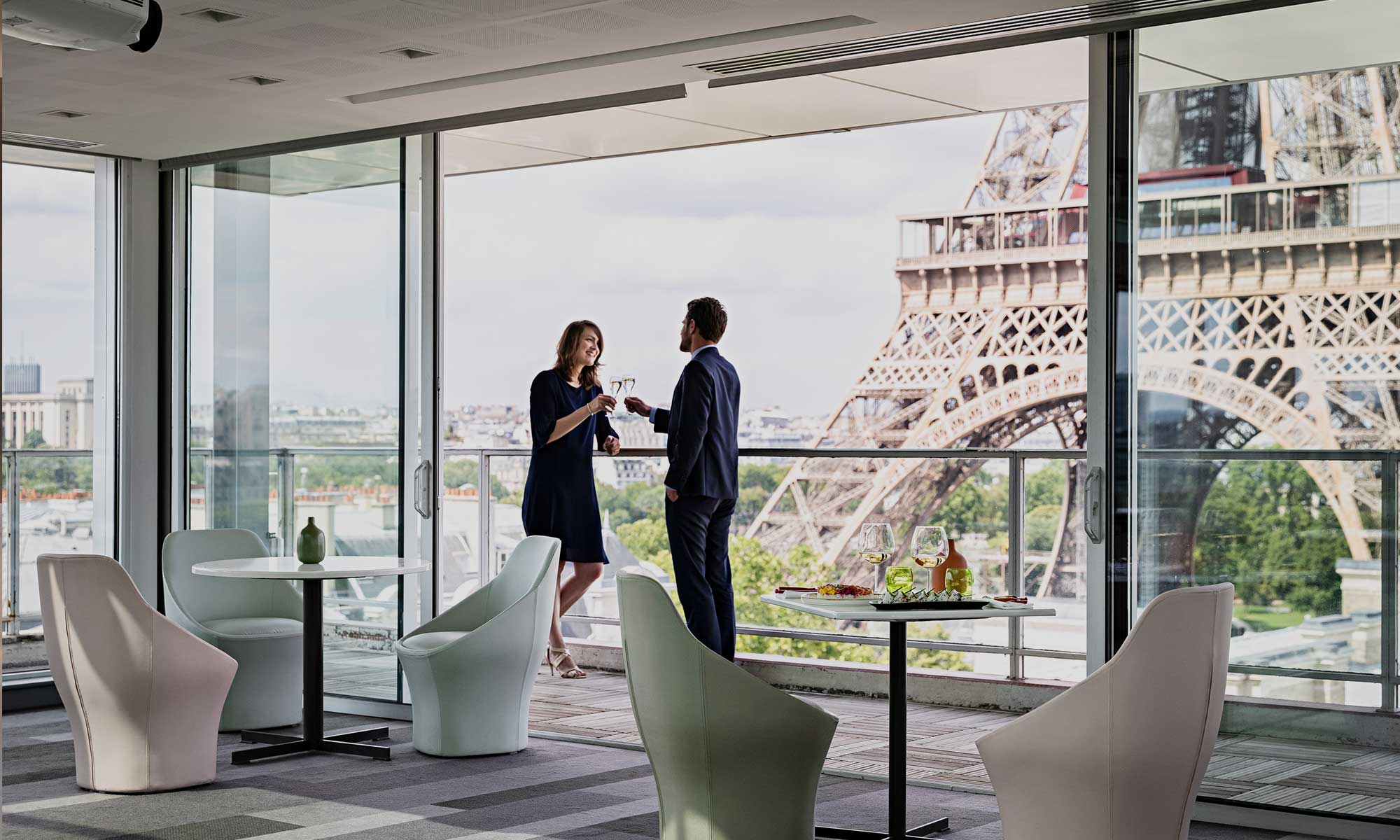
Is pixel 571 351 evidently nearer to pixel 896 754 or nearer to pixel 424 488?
pixel 424 488

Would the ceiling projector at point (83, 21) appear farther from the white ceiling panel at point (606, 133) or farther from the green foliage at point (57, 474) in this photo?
the green foliage at point (57, 474)

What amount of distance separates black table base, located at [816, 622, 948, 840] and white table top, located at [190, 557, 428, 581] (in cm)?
178

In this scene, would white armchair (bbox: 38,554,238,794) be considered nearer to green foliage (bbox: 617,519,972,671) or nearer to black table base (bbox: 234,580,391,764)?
black table base (bbox: 234,580,391,764)

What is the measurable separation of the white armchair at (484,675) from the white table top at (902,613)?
1.56 m

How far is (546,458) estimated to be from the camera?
612 centimetres

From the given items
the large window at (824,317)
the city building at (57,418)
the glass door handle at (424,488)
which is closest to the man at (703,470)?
the glass door handle at (424,488)

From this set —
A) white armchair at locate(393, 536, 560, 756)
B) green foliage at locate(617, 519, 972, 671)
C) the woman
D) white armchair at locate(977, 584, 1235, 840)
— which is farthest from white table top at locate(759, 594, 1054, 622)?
green foliage at locate(617, 519, 972, 671)

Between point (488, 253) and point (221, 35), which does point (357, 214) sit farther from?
point (488, 253)

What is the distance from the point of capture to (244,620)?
5.59m

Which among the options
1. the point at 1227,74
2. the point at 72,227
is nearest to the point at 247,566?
the point at 72,227

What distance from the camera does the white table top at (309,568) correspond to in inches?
184

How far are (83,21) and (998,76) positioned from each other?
2896 mm

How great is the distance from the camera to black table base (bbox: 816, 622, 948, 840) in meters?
3.65

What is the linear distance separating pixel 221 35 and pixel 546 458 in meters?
2.32
